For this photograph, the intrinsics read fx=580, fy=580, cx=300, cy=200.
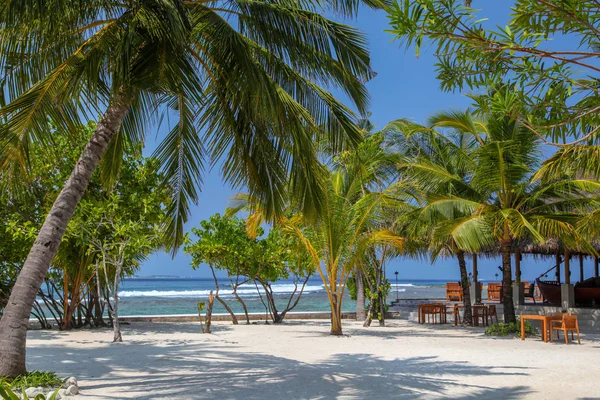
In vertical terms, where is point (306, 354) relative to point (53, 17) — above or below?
below

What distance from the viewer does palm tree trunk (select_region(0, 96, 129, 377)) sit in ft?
18.3

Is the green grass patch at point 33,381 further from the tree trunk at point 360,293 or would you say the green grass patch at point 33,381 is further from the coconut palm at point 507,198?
the tree trunk at point 360,293

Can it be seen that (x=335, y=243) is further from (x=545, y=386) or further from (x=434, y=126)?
(x=545, y=386)

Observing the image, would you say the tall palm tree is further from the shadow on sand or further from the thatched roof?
the thatched roof

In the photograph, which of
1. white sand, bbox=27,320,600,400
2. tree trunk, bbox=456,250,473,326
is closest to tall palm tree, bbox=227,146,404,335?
white sand, bbox=27,320,600,400

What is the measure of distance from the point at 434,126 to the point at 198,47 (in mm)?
7680

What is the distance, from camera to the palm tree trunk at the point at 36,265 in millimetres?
5570

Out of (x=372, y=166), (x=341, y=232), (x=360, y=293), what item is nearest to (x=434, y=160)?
(x=372, y=166)

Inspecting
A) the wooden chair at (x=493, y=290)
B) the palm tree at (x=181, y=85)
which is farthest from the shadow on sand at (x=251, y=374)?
the wooden chair at (x=493, y=290)

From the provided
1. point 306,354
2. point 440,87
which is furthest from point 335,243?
point 440,87

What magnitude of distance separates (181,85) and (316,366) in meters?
4.13

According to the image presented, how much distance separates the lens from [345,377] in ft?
22.6

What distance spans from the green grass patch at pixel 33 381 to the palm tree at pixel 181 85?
127 mm

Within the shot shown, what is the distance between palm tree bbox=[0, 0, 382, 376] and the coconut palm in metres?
5.83
